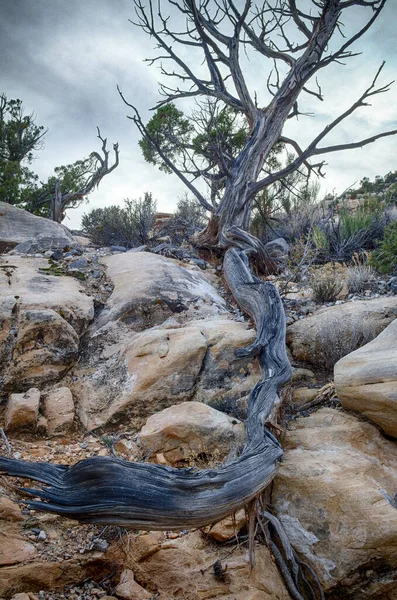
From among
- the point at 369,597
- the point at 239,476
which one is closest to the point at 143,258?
the point at 239,476

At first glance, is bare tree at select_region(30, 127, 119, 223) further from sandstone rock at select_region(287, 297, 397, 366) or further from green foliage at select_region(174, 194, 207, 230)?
sandstone rock at select_region(287, 297, 397, 366)

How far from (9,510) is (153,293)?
112 inches

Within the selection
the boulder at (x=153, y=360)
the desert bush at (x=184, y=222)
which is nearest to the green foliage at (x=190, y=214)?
the desert bush at (x=184, y=222)

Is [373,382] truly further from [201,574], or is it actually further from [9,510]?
[9,510]

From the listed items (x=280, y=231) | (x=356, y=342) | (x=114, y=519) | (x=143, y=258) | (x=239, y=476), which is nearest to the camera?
(x=114, y=519)

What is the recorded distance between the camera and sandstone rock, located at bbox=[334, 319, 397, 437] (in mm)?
2771

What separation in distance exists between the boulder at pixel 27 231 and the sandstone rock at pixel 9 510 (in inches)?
190

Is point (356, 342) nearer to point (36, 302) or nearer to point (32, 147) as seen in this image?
point (36, 302)

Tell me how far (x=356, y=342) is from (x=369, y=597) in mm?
2196

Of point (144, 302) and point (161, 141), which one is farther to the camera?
point (161, 141)

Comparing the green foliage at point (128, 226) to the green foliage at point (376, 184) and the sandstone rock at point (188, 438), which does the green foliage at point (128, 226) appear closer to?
the sandstone rock at point (188, 438)

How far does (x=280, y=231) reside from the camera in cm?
984

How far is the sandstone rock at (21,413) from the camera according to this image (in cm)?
302

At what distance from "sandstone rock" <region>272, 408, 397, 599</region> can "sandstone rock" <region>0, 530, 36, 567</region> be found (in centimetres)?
138
